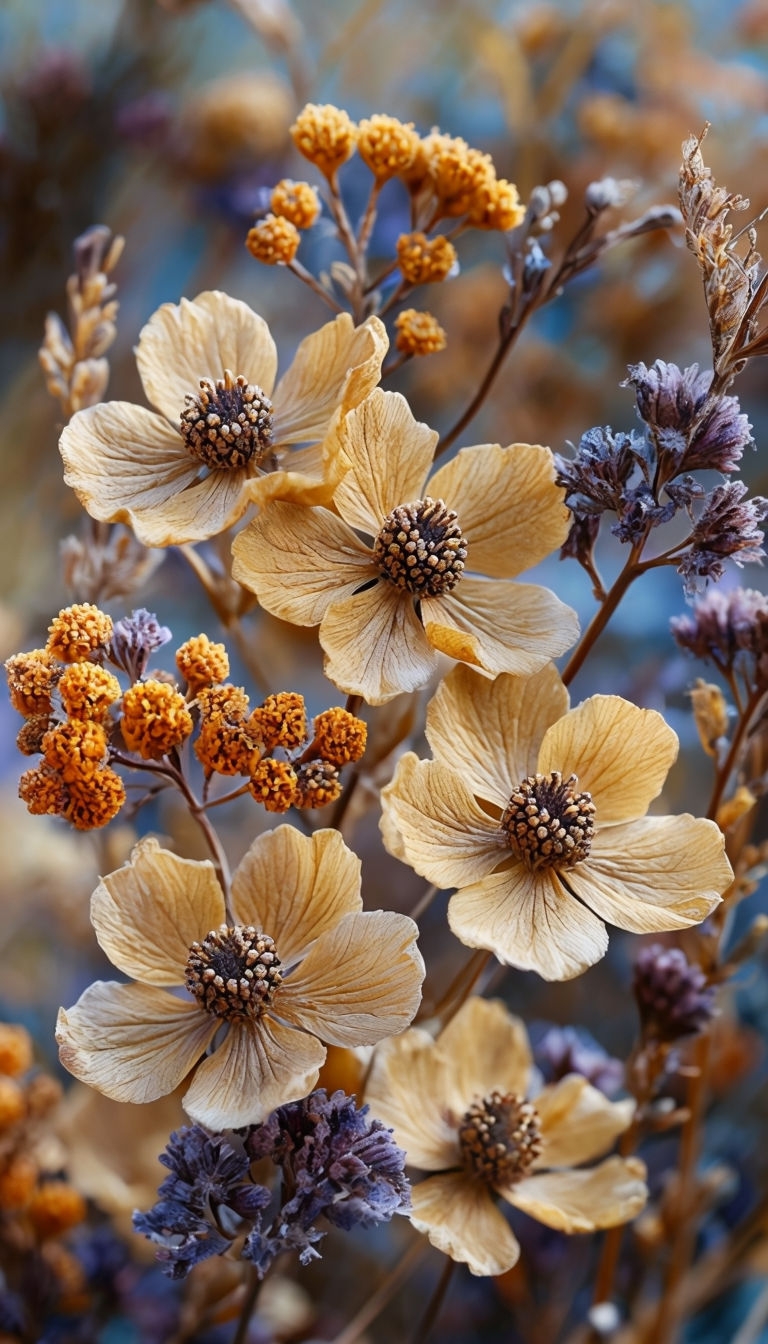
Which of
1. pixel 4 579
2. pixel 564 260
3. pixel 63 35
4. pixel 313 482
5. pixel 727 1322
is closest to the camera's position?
pixel 313 482

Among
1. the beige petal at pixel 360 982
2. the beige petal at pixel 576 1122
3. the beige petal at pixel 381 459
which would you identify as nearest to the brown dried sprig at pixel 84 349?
the beige petal at pixel 381 459

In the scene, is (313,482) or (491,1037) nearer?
(313,482)

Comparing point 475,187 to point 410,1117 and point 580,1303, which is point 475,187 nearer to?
point 410,1117

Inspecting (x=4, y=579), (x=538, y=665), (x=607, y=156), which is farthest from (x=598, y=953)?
(x=607, y=156)

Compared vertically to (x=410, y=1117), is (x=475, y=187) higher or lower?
higher

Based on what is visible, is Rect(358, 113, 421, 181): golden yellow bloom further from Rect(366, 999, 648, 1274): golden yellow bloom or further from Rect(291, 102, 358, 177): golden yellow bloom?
Rect(366, 999, 648, 1274): golden yellow bloom

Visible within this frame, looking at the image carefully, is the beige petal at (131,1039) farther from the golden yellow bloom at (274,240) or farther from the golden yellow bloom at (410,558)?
the golden yellow bloom at (274,240)

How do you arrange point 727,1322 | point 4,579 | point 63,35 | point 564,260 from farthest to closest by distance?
point 63,35, point 4,579, point 727,1322, point 564,260
